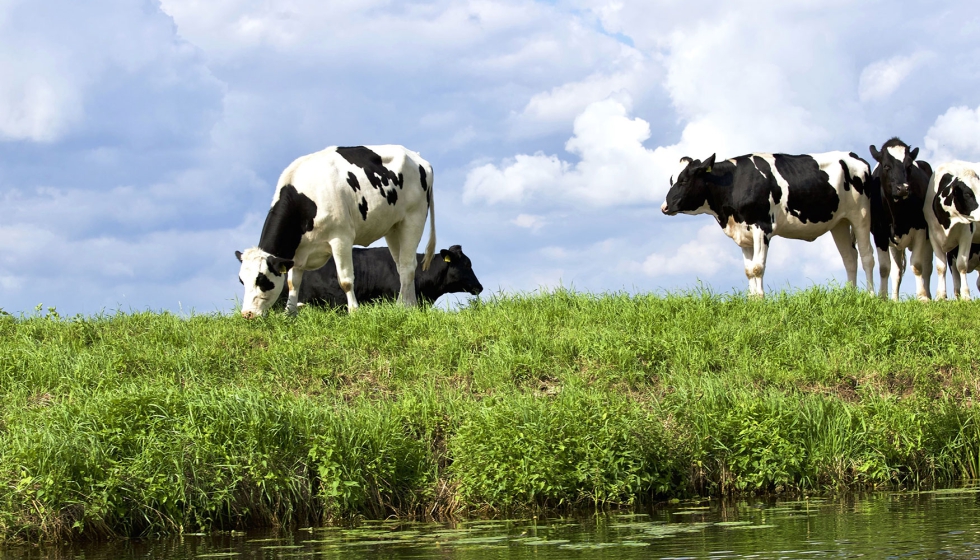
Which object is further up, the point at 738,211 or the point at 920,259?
the point at 738,211

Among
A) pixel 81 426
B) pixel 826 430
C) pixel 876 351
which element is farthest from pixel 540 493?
Result: pixel 876 351

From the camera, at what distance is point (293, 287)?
1554cm

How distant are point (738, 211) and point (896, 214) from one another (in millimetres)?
3562

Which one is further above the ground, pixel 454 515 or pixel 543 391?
pixel 543 391

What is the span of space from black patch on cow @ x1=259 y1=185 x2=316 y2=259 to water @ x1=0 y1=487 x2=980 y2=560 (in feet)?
24.7

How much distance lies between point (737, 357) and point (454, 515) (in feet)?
15.1

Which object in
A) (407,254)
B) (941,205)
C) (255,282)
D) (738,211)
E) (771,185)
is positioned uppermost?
(771,185)

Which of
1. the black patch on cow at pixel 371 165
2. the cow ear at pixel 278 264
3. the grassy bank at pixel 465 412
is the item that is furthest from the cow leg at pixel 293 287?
the black patch on cow at pixel 371 165

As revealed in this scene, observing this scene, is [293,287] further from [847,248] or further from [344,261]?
[847,248]

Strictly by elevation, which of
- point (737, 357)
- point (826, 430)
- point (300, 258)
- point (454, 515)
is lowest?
point (454, 515)

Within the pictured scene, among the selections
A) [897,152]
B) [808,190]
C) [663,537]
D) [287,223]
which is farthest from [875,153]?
[663,537]

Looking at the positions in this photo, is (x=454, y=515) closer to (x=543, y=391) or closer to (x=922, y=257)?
(x=543, y=391)

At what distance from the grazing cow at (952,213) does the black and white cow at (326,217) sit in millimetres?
9461

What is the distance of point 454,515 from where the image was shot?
8773 mm
